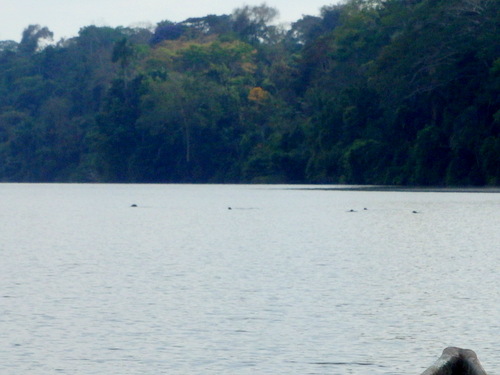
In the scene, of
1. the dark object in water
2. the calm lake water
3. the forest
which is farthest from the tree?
the dark object in water

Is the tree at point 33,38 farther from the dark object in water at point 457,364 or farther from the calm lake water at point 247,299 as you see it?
the dark object in water at point 457,364

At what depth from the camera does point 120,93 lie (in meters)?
107

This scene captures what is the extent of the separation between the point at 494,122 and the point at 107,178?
56.0m

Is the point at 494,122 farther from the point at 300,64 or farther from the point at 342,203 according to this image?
the point at 300,64

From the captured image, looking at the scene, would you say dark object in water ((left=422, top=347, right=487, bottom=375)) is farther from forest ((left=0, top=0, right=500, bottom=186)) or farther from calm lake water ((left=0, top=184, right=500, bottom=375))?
forest ((left=0, top=0, right=500, bottom=186))

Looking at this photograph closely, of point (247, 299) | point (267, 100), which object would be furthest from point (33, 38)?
point (247, 299)

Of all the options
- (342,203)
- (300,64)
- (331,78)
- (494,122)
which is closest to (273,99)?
(300,64)

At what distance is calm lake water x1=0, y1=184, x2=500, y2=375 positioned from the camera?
1055 centimetres

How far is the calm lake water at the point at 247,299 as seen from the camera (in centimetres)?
1055

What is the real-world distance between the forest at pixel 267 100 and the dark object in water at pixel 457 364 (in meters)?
52.6

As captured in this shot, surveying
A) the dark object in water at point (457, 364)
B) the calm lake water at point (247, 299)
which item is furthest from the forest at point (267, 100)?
the dark object in water at point (457, 364)

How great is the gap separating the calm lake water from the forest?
33.4 metres

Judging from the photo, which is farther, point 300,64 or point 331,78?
point 300,64

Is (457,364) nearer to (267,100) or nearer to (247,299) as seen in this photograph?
(247,299)
